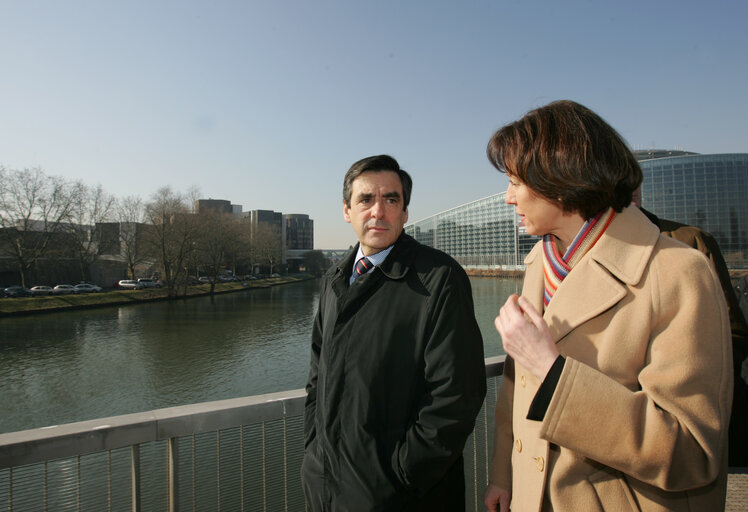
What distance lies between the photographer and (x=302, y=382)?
45.1 ft

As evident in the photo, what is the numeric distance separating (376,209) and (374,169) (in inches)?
7.6

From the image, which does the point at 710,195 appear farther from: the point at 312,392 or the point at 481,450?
the point at 312,392

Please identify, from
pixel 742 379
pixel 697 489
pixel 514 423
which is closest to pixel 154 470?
pixel 514 423

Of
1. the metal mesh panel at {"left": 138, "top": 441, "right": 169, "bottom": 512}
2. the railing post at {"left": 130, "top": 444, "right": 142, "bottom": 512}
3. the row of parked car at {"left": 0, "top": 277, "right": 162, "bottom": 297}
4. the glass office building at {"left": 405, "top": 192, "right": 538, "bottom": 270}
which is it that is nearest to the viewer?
the railing post at {"left": 130, "top": 444, "right": 142, "bottom": 512}

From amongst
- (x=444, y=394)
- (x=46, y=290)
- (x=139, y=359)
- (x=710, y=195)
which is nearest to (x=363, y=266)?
(x=444, y=394)

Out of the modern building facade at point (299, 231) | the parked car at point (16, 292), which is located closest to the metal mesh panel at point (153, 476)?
the parked car at point (16, 292)

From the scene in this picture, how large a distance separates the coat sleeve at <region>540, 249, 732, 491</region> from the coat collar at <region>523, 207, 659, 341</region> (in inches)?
3.0

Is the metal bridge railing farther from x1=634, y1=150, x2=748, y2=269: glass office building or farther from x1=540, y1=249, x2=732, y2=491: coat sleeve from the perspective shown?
x1=634, y1=150, x2=748, y2=269: glass office building

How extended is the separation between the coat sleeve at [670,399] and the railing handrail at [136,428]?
1.39 metres

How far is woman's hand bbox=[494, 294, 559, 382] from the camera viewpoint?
102 cm

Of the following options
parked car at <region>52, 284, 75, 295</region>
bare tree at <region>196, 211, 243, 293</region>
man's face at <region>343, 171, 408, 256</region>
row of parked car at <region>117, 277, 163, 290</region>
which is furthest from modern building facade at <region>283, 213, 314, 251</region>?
man's face at <region>343, 171, 408, 256</region>

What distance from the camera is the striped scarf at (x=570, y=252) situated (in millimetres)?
1158

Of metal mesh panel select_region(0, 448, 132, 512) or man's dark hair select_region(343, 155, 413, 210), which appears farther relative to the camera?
man's dark hair select_region(343, 155, 413, 210)

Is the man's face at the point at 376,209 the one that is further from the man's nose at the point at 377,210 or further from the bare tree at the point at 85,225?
the bare tree at the point at 85,225
